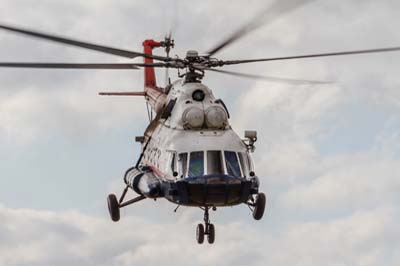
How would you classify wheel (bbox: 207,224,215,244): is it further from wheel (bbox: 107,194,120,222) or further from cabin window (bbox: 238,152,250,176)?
wheel (bbox: 107,194,120,222)

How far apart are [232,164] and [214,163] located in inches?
29.5

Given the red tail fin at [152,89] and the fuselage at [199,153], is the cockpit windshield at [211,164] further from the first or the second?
the red tail fin at [152,89]

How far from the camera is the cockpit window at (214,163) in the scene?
2794 centimetres

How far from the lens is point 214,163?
28.1m

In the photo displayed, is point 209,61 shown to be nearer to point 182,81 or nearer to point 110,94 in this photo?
point 182,81

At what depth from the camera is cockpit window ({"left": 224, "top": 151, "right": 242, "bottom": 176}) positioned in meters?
28.2

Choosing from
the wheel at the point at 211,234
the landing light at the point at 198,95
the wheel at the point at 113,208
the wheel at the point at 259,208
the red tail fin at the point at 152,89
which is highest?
the red tail fin at the point at 152,89

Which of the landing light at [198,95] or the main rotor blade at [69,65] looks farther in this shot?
the landing light at [198,95]

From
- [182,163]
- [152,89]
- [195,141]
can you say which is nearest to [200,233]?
[182,163]

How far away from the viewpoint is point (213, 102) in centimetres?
3052

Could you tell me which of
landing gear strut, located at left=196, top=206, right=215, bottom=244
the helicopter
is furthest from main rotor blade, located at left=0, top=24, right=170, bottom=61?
landing gear strut, located at left=196, top=206, right=215, bottom=244

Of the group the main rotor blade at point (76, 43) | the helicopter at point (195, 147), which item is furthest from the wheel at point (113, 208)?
the main rotor blade at point (76, 43)

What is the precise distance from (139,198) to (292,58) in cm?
908

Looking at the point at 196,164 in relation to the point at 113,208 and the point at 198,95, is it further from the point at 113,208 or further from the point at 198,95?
the point at 113,208
